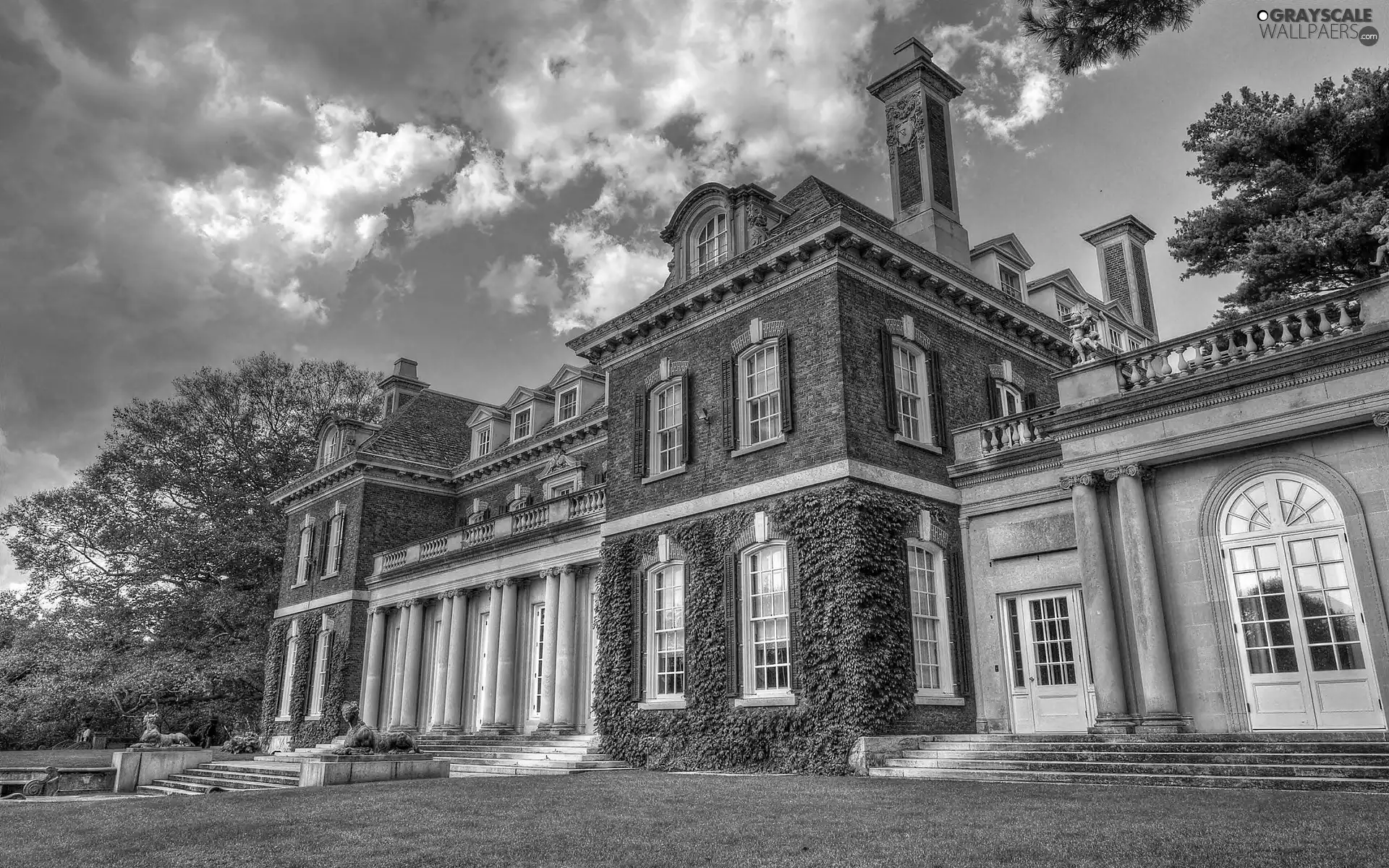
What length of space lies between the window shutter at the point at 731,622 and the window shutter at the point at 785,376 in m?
2.66

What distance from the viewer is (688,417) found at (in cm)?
2005

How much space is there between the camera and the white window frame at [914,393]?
18766 millimetres

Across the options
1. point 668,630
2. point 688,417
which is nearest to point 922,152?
point 688,417

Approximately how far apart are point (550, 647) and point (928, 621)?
983 centimetres

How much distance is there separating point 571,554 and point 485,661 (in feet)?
15.9

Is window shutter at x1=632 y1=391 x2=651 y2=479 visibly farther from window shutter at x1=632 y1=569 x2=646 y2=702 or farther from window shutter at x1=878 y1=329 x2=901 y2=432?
window shutter at x1=878 y1=329 x2=901 y2=432

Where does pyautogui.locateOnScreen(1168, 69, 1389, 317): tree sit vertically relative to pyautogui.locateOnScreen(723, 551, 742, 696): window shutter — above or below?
above

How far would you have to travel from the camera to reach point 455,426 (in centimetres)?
3716

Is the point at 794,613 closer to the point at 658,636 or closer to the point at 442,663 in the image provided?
the point at 658,636

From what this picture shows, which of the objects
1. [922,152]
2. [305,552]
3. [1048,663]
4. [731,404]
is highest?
[922,152]

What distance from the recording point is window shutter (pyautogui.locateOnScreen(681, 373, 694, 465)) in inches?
781

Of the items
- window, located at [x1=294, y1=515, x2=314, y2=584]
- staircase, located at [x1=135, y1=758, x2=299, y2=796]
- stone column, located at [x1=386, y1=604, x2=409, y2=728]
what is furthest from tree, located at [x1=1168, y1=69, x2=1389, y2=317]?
window, located at [x1=294, y1=515, x2=314, y2=584]

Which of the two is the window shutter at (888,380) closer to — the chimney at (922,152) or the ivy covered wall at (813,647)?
the ivy covered wall at (813,647)

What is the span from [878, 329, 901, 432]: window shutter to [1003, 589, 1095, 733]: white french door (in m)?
3.89
